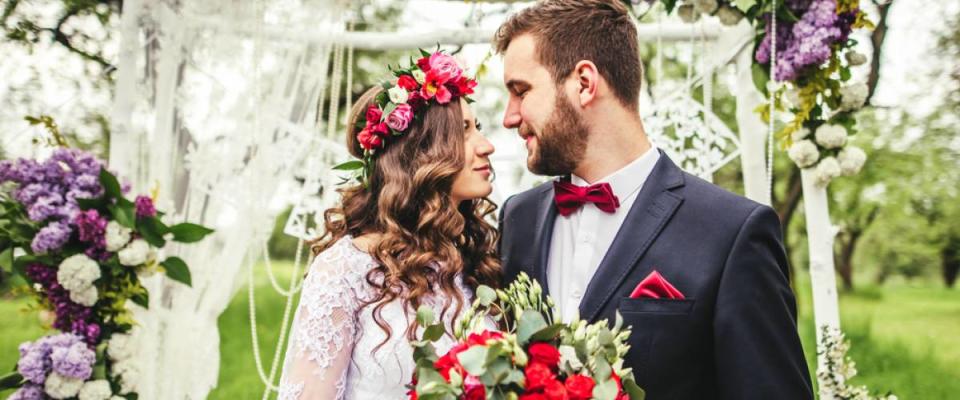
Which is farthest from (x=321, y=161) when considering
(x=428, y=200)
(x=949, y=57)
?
(x=949, y=57)

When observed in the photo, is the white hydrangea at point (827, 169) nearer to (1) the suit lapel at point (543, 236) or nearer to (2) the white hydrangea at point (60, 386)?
(1) the suit lapel at point (543, 236)

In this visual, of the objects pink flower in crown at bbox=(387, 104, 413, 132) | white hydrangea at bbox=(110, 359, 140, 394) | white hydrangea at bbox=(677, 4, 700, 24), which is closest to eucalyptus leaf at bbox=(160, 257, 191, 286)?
white hydrangea at bbox=(110, 359, 140, 394)

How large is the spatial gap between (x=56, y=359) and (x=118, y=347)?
0.27 meters

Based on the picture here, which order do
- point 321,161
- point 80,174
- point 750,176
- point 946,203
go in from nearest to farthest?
1. point 80,174
2. point 750,176
3. point 321,161
4. point 946,203

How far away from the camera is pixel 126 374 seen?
3.40m

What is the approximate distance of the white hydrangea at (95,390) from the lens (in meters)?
3.24

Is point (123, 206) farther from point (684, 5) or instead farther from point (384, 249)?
point (684, 5)

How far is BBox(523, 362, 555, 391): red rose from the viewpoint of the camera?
150 centimetres

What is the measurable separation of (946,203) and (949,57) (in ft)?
8.27

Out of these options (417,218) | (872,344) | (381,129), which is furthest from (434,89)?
(872,344)

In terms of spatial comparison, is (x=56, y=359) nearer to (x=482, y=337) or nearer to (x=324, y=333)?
(x=324, y=333)

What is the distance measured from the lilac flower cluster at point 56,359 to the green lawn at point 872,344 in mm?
2361

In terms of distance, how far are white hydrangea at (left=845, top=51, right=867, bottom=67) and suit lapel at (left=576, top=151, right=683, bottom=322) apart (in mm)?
1379

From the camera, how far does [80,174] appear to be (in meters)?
3.24
